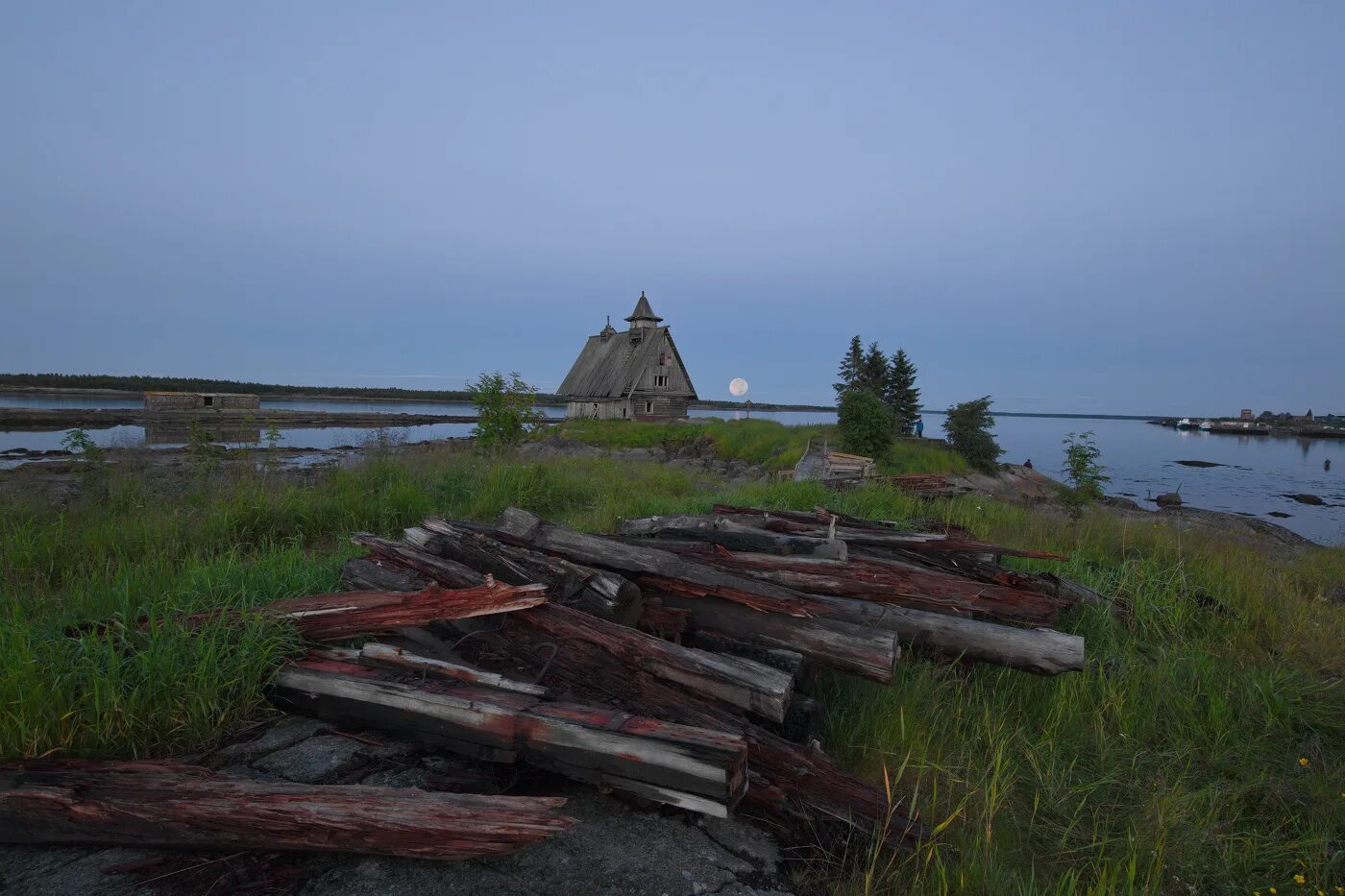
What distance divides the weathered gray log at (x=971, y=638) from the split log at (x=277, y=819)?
2.26m

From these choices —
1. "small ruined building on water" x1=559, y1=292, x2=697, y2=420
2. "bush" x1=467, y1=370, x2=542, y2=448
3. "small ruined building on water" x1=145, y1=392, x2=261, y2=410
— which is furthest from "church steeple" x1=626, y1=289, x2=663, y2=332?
"small ruined building on water" x1=145, y1=392, x2=261, y2=410

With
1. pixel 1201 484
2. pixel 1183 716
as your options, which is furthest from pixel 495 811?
pixel 1201 484

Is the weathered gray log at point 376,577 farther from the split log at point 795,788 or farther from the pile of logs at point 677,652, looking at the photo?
the split log at point 795,788

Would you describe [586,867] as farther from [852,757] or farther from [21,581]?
[21,581]

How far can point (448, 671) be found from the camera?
2842mm

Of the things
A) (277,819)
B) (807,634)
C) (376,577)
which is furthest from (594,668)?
(376,577)

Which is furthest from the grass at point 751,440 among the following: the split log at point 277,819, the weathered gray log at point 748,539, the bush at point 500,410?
the split log at point 277,819

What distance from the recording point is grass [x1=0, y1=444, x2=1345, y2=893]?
2566 mm

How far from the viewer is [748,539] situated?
16.2 ft

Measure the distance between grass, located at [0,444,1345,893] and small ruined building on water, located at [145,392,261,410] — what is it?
177 ft

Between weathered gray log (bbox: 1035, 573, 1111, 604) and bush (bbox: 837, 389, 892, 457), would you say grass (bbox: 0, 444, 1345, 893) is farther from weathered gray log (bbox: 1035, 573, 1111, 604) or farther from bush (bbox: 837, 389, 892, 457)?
bush (bbox: 837, 389, 892, 457)

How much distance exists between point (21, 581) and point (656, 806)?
5.75 meters

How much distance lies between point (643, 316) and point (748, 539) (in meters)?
40.2

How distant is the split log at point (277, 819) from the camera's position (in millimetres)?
2023
